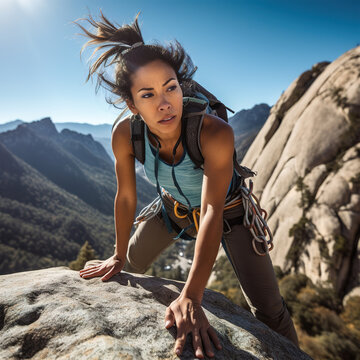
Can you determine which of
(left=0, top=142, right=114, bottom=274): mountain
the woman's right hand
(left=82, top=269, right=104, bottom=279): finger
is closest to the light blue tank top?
the woman's right hand

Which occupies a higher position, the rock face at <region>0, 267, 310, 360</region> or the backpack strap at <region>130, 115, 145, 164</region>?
the backpack strap at <region>130, 115, 145, 164</region>

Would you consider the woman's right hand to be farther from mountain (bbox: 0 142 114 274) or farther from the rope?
mountain (bbox: 0 142 114 274)

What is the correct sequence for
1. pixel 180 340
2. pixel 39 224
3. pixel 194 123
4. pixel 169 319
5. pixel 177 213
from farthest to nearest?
pixel 39 224 → pixel 177 213 → pixel 194 123 → pixel 169 319 → pixel 180 340

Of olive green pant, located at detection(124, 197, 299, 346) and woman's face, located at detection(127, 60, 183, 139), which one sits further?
olive green pant, located at detection(124, 197, 299, 346)

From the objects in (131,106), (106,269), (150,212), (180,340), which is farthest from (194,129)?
(106,269)

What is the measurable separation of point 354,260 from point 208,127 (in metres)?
14.7

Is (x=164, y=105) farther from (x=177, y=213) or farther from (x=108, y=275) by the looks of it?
(x=108, y=275)

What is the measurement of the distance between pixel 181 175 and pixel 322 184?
15349 mm

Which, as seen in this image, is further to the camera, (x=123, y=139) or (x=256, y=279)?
(x=123, y=139)

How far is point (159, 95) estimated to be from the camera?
2.45 meters

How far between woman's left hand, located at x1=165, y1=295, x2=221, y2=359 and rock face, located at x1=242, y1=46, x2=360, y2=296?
13959mm

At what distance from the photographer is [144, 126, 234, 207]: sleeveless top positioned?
274 centimetres

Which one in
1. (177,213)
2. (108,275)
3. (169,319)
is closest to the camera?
(169,319)

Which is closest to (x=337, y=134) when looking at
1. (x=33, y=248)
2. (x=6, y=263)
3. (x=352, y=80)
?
(x=352, y=80)
